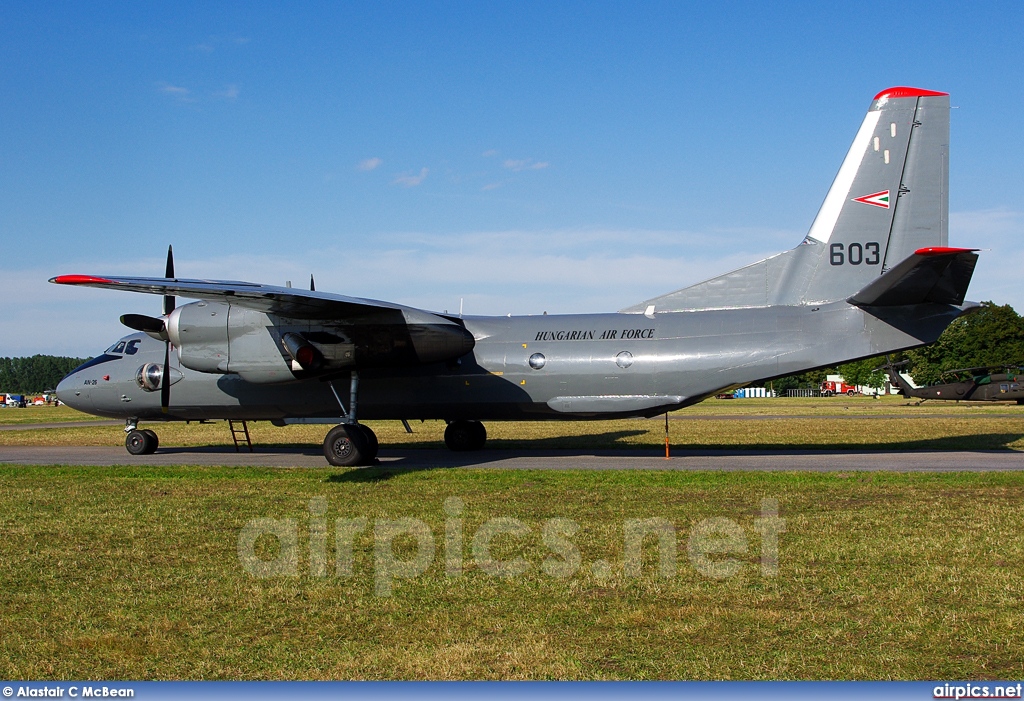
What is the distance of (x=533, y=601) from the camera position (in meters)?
7.27

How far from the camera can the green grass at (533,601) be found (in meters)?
5.67

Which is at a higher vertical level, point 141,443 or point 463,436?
point 463,436

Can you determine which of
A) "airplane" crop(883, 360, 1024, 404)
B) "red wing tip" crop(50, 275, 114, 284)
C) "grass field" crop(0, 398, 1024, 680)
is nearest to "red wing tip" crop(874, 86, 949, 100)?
"grass field" crop(0, 398, 1024, 680)

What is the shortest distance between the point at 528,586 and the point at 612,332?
11842 mm

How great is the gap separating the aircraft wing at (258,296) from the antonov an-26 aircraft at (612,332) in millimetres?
46

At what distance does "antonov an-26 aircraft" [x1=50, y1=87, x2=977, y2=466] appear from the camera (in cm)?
1705

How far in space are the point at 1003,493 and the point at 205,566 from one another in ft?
38.3

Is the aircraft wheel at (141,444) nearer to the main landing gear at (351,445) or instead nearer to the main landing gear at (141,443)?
the main landing gear at (141,443)

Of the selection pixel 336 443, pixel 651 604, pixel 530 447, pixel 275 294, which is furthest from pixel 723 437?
pixel 651 604

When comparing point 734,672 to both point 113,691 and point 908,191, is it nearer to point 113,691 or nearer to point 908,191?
point 113,691

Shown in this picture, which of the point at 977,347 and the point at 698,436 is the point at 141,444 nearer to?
the point at 698,436

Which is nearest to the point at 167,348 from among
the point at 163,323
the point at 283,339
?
the point at 163,323

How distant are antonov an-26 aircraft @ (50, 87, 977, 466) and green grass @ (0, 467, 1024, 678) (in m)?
5.14

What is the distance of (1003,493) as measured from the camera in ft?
42.1
